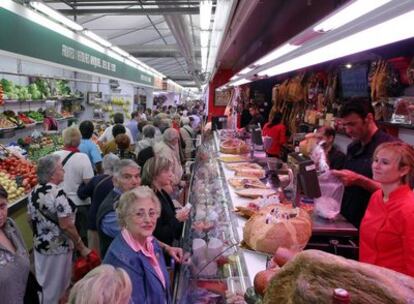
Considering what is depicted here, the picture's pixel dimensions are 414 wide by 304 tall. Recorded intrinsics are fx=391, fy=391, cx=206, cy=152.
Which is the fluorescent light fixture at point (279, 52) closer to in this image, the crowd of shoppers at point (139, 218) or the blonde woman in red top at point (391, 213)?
the crowd of shoppers at point (139, 218)

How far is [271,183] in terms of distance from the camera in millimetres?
3941

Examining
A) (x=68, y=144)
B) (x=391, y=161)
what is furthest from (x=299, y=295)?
(x=68, y=144)

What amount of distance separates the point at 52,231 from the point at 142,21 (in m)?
9.10

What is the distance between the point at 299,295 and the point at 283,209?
4.05 ft

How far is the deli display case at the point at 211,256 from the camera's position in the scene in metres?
2.25

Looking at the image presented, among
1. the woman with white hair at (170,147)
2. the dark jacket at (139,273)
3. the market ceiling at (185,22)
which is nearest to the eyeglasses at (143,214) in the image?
the dark jacket at (139,273)

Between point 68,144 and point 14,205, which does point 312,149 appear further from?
point 14,205

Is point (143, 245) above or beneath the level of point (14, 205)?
above

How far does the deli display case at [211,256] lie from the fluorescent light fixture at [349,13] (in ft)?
4.16

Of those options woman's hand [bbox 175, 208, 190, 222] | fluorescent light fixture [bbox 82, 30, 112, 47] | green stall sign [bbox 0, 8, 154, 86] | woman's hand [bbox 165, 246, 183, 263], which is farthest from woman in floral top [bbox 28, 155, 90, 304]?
fluorescent light fixture [bbox 82, 30, 112, 47]

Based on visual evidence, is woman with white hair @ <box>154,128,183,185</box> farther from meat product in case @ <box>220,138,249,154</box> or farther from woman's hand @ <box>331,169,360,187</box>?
woman's hand @ <box>331,169,360,187</box>

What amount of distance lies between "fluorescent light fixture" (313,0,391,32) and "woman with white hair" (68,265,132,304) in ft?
5.05

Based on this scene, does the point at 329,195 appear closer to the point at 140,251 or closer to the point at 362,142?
the point at 362,142

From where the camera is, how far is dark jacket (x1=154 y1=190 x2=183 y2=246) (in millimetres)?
3217
